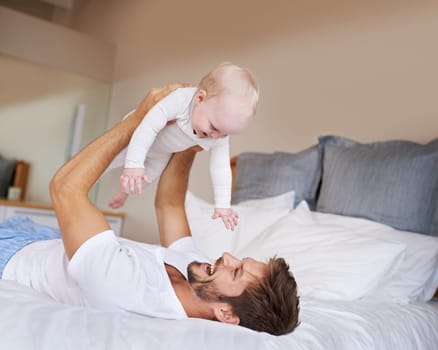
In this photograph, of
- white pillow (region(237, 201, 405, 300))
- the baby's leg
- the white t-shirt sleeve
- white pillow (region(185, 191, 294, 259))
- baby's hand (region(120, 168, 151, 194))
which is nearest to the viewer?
the white t-shirt sleeve

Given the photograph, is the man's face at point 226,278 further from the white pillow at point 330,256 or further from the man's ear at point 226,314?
the white pillow at point 330,256

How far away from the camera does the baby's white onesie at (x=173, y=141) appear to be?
1248 mm

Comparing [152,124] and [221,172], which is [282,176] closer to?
[221,172]

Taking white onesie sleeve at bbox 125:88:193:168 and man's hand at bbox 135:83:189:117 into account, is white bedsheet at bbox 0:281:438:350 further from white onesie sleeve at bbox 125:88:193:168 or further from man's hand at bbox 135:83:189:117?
man's hand at bbox 135:83:189:117

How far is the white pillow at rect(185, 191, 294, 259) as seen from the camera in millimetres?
2094

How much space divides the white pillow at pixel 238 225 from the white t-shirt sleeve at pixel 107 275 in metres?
0.99

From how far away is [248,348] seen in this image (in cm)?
98

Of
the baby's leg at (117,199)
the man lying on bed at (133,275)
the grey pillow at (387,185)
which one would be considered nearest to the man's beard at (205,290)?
the man lying on bed at (133,275)

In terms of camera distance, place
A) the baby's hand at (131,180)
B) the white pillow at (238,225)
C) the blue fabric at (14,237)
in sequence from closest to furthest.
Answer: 1. the baby's hand at (131,180)
2. the blue fabric at (14,237)
3. the white pillow at (238,225)

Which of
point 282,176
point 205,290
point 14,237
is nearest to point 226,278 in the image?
point 205,290

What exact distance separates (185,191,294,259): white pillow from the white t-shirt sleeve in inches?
39.1

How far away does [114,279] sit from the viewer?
102cm

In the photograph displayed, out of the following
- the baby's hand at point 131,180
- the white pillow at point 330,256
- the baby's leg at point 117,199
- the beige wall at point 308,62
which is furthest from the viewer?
the beige wall at point 308,62

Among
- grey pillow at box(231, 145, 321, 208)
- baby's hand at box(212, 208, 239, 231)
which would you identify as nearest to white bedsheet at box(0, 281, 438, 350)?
baby's hand at box(212, 208, 239, 231)
